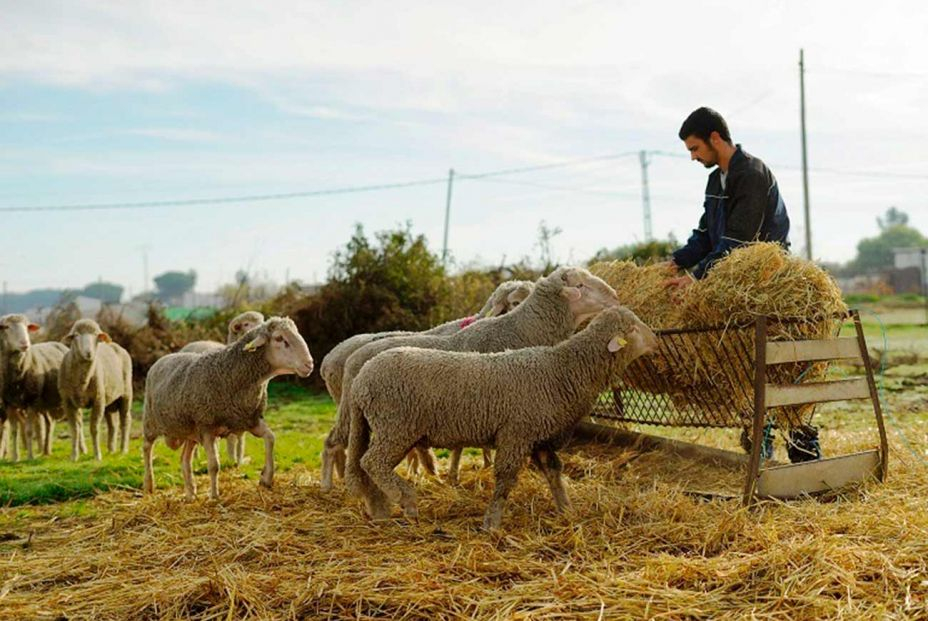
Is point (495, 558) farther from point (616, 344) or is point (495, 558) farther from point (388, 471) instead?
point (616, 344)

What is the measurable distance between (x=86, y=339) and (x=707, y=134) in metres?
7.56

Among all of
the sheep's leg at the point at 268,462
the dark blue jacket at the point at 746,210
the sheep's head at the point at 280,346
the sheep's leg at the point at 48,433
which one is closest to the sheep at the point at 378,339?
the sheep's head at the point at 280,346

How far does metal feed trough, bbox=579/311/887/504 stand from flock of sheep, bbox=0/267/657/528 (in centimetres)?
67

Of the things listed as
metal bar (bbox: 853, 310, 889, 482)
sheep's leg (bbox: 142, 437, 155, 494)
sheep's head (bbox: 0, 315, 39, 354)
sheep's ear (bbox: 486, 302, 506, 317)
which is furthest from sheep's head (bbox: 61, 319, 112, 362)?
metal bar (bbox: 853, 310, 889, 482)

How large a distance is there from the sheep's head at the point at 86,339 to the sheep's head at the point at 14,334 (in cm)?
57

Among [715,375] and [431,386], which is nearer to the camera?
[431,386]

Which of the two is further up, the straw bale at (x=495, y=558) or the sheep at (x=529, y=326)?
the sheep at (x=529, y=326)

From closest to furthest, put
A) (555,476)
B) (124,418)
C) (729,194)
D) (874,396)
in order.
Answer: (555,476) < (874,396) < (729,194) < (124,418)

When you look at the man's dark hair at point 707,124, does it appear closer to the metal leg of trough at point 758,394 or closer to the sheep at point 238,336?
the metal leg of trough at point 758,394

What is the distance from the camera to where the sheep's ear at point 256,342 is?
7371 millimetres

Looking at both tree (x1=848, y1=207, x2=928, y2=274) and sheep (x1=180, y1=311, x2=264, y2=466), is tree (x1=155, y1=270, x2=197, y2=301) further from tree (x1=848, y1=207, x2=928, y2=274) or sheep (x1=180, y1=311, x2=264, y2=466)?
sheep (x1=180, y1=311, x2=264, y2=466)

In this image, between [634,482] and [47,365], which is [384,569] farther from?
[47,365]

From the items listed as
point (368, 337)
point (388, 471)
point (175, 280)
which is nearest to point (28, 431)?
point (368, 337)

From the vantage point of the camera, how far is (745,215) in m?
6.88
